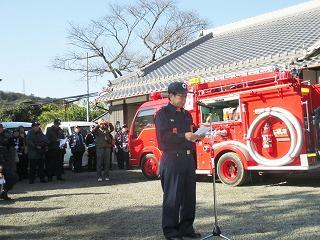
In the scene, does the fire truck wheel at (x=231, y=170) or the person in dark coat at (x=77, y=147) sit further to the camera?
the person in dark coat at (x=77, y=147)

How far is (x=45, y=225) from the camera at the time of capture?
732 centimetres

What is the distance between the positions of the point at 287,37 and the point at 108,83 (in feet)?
27.6

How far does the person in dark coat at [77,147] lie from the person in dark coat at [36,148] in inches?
117

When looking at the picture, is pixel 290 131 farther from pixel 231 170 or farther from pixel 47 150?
pixel 47 150

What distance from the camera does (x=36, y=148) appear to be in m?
13.2

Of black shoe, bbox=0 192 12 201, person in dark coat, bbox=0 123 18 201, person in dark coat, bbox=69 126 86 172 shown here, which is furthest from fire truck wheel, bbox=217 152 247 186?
person in dark coat, bbox=69 126 86 172

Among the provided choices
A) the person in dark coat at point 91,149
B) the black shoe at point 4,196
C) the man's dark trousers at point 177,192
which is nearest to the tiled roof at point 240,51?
the person in dark coat at point 91,149

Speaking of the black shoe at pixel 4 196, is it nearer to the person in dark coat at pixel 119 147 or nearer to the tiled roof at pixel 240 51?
the tiled roof at pixel 240 51

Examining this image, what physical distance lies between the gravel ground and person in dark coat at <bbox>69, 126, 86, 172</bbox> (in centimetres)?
460

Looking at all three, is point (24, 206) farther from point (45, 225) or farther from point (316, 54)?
point (316, 54)

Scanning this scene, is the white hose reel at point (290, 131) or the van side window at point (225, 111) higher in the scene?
the van side window at point (225, 111)

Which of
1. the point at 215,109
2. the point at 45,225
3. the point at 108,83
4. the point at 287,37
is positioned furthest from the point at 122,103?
the point at 45,225

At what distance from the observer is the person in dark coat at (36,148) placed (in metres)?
13.2

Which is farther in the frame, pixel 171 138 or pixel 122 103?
pixel 122 103
